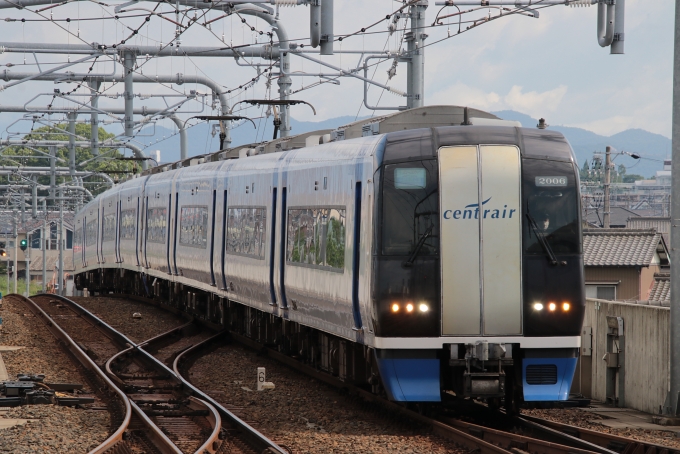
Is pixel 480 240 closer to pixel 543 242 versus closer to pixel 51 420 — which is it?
pixel 543 242

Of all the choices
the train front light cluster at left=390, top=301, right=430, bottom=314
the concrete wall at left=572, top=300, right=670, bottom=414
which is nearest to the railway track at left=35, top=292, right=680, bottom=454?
the train front light cluster at left=390, top=301, right=430, bottom=314

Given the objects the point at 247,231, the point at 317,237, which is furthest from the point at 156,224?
the point at 317,237

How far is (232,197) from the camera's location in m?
18.7

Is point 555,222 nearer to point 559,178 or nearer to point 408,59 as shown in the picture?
point 559,178

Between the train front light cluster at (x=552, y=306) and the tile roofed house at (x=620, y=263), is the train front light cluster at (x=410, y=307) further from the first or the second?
the tile roofed house at (x=620, y=263)

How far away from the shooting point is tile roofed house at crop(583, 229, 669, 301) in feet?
95.5

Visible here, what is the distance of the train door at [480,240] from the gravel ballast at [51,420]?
11.5ft

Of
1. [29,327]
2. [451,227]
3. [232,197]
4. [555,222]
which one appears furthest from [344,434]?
[29,327]

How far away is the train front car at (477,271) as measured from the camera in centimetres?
1043

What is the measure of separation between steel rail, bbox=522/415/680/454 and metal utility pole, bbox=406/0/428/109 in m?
9.99

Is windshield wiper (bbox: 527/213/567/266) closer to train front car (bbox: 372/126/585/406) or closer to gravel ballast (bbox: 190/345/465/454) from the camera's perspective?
train front car (bbox: 372/126/585/406)

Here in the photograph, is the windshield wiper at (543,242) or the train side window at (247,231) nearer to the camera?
the windshield wiper at (543,242)

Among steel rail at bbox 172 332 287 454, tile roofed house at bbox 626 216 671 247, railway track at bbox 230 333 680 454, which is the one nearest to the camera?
railway track at bbox 230 333 680 454

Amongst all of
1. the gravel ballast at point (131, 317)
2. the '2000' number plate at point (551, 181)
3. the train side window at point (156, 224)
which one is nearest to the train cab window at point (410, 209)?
the '2000' number plate at point (551, 181)
